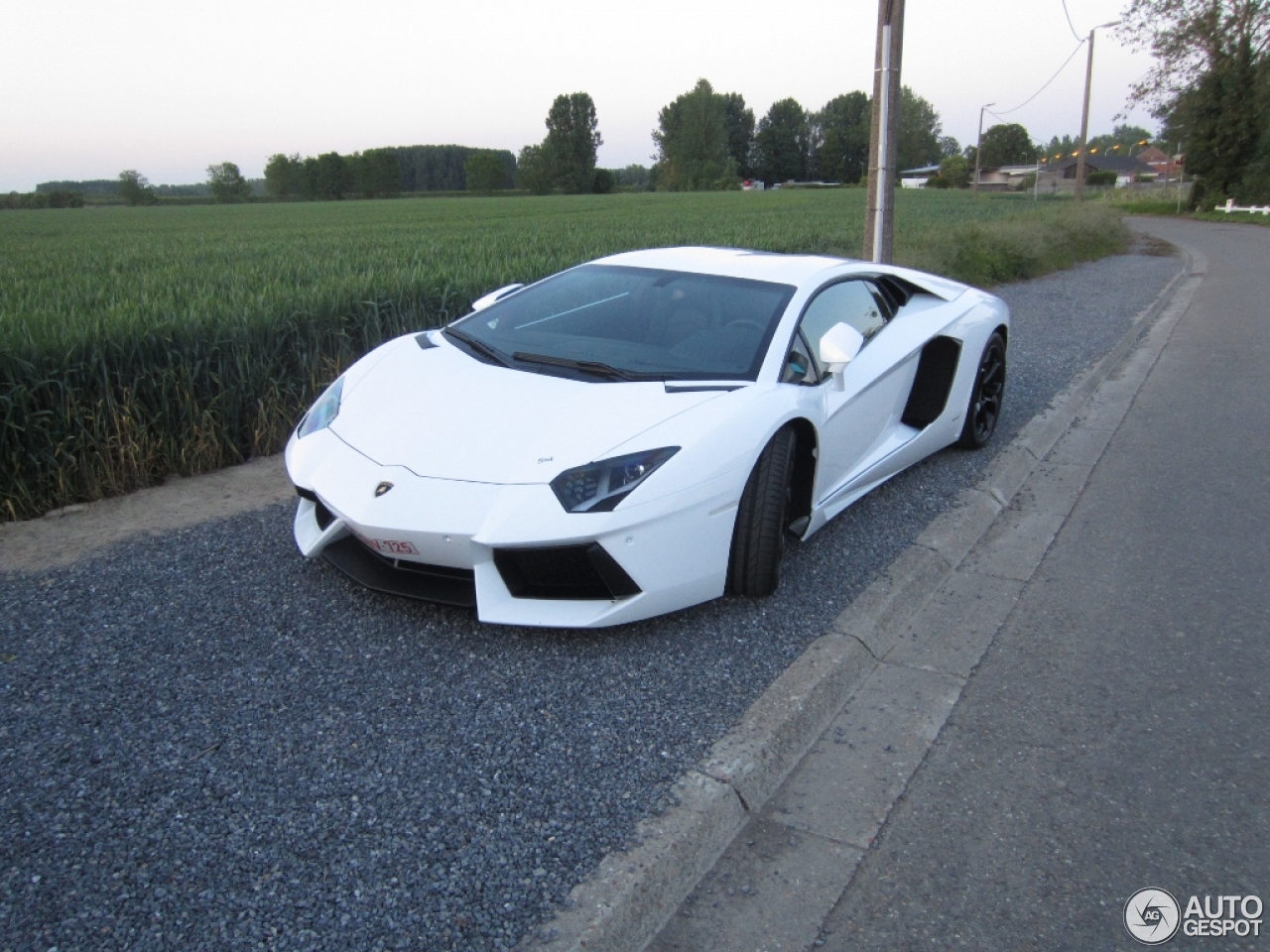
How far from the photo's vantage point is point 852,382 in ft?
14.7

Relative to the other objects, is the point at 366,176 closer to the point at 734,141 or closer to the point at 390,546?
the point at 734,141

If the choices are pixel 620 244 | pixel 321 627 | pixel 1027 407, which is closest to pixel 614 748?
pixel 321 627

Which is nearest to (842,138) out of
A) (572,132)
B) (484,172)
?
(572,132)

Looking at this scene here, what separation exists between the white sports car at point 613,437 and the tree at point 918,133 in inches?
4881

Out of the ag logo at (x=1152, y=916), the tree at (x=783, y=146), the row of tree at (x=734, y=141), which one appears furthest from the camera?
the tree at (x=783, y=146)

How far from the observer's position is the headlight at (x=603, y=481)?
3.21m

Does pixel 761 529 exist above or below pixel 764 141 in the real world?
below

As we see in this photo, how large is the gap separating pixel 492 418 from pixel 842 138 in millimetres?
121408

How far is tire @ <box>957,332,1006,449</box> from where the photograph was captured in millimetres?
5840

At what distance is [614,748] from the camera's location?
282 centimetres

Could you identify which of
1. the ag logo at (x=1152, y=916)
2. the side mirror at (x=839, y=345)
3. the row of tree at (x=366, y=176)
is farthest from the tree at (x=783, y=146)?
the ag logo at (x=1152, y=916)

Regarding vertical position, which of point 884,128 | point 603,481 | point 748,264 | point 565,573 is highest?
point 884,128

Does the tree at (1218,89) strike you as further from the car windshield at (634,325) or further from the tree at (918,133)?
the tree at (918,133)

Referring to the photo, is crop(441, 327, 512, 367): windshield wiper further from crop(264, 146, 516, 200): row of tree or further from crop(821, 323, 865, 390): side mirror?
crop(264, 146, 516, 200): row of tree
